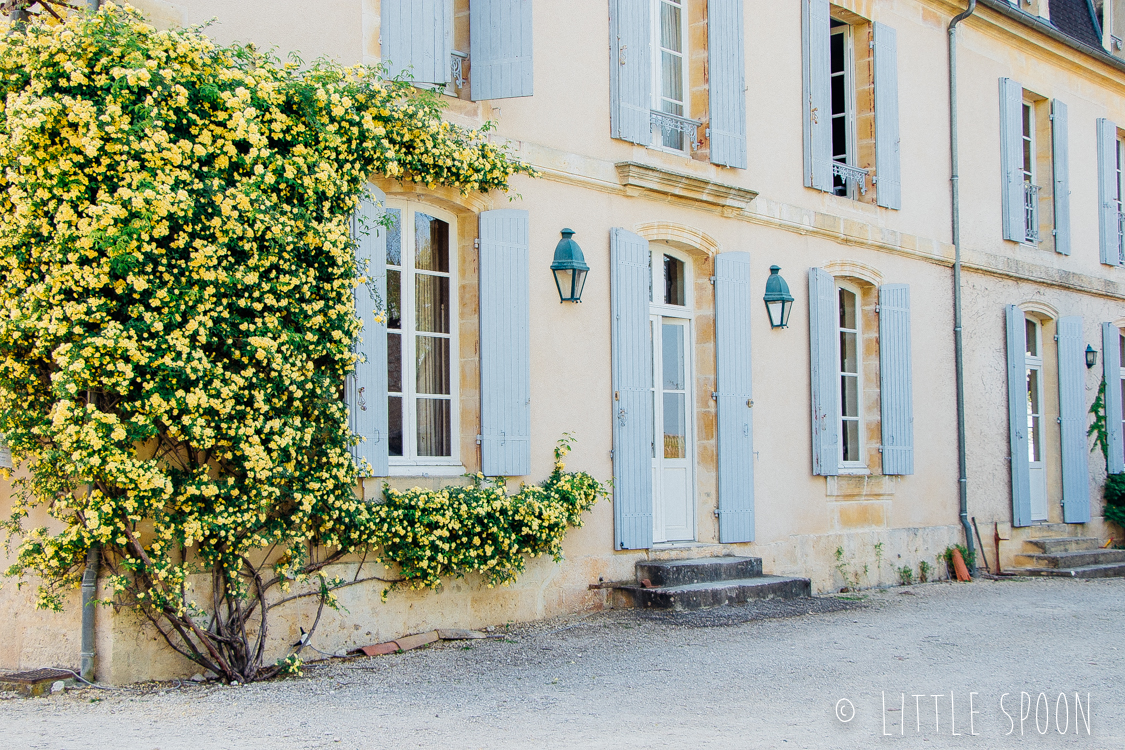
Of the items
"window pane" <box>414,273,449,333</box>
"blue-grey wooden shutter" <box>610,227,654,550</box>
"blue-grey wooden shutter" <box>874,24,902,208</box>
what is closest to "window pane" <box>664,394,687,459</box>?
"blue-grey wooden shutter" <box>610,227,654,550</box>

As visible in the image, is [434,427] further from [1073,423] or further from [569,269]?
[1073,423]

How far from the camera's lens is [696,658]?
593 centimetres

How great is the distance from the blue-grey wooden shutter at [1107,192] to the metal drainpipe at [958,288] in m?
2.93

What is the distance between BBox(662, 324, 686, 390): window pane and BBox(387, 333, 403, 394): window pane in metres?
2.39

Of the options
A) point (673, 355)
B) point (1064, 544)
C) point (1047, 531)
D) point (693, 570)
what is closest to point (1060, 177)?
point (1047, 531)

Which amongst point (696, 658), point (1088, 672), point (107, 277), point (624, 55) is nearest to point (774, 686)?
point (696, 658)

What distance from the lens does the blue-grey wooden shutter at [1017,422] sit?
10961 millimetres

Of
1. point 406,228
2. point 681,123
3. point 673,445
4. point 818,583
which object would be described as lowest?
point 818,583

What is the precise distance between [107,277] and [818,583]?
6105 millimetres

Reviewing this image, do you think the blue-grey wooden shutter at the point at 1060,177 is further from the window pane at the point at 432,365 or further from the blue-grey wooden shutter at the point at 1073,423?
the window pane at the point at 432,365

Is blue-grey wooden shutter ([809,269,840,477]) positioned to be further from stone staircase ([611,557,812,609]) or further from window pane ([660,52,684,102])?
window pane ([660,52,684,102])

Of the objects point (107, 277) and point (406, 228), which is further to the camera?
point (406, 228)

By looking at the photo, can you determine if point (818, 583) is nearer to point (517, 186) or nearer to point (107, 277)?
point (517, 186)

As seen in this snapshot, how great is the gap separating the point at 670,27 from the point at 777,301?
7.51 ft
